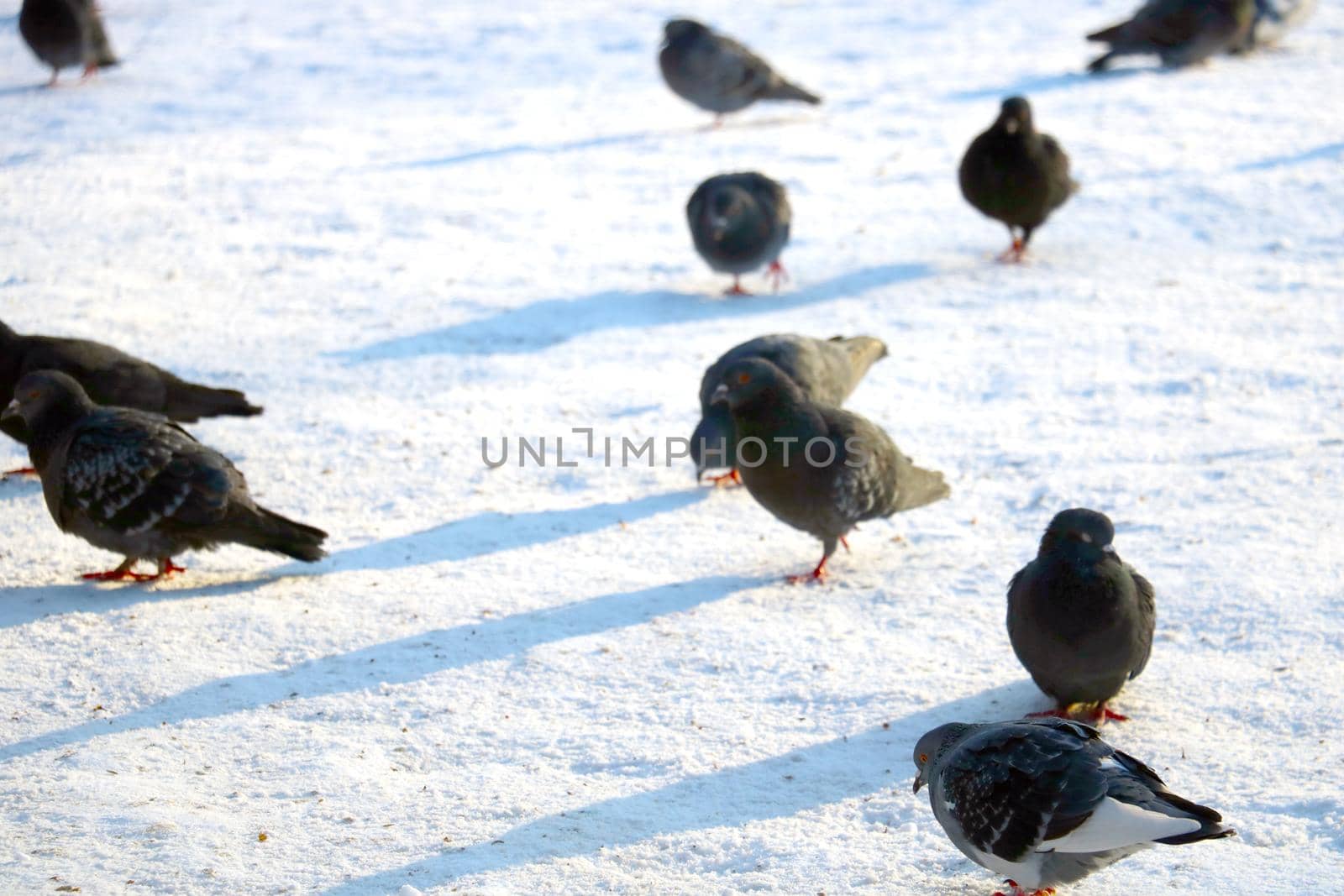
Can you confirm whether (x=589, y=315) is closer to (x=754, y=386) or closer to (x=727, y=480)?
(x=727, y=480)

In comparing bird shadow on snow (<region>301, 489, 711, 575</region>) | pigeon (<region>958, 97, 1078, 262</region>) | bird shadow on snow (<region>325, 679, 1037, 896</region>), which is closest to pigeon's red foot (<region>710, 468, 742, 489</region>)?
bird shadow on snow (<region>301, 489, 711, 575</region>)

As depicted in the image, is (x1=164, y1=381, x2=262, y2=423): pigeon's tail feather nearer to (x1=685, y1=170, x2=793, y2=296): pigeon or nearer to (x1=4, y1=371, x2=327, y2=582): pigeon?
(x1=4, y1=371, x2=327, y2=582): pigeon

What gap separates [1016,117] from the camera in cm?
934

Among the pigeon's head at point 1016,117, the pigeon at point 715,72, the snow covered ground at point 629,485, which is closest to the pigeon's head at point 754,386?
the snow covered ground at point 629,485

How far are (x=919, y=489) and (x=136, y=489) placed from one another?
3207 mm

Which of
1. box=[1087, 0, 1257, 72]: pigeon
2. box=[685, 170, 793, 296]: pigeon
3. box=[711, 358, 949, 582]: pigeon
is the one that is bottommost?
box=[711, 358, 949, 582]: pigeon

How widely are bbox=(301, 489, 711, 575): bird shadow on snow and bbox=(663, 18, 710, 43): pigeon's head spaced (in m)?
7.15

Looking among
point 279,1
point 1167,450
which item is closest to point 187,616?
point 1167,450

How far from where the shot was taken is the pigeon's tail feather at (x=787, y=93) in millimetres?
12664

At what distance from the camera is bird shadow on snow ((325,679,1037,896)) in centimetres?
377

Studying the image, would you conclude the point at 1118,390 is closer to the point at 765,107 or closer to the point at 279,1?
the point at 765,107

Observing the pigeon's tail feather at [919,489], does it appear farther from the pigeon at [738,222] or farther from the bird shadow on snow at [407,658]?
Result: the pigeon at [738,222]

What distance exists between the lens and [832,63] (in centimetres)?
1448

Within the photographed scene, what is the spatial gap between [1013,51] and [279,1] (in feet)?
30.0
